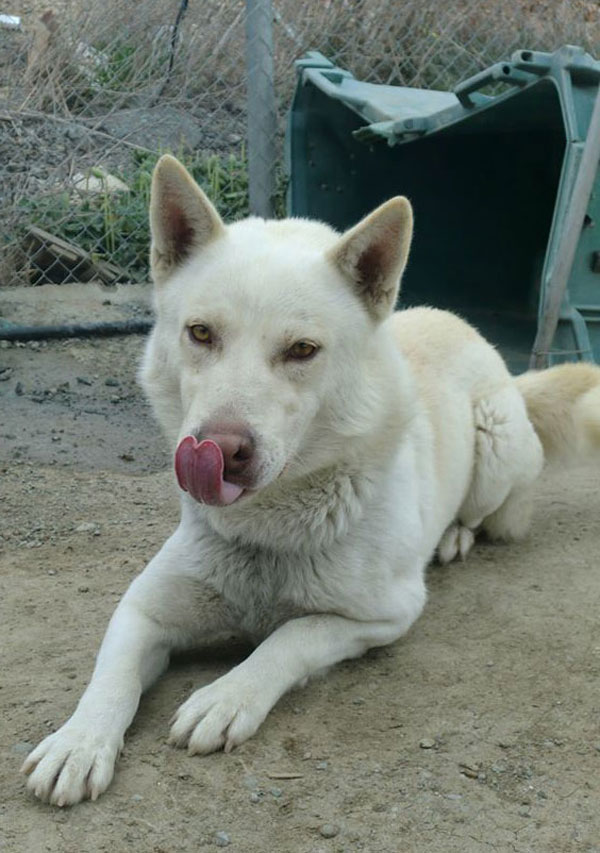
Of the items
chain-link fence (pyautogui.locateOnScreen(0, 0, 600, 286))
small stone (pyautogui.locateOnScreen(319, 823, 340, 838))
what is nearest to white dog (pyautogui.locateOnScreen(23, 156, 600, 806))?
small stone (pyautogui.locateOnScreen(319, 823, 340, 838))

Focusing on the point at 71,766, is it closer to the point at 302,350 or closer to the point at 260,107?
the point at 302,350

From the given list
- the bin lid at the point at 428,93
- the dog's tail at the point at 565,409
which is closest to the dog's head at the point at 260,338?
the dog's tail at the point at 565,409

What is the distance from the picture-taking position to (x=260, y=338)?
250 centimetres

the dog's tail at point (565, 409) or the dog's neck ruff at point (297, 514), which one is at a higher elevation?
the dog's neck ruff at point (297, 514)

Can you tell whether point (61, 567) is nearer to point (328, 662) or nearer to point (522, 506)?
point (328, 662)

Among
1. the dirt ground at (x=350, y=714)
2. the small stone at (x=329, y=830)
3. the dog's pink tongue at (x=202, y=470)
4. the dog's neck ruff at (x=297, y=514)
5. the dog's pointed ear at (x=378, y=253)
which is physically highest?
the dog's pointed ear at (x=378, y=253)

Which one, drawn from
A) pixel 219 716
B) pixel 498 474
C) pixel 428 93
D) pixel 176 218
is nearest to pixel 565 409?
pixel 498 474

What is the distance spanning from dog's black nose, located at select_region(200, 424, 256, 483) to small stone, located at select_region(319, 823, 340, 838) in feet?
2.48

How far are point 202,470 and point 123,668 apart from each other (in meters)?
0.60

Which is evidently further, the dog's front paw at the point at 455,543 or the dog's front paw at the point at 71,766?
the dog's front paw at the point at 455,543

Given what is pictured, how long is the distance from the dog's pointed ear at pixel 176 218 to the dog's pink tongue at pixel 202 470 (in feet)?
2.25

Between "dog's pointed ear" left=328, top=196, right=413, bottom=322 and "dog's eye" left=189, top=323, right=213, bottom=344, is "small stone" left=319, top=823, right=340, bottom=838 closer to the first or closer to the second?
"dog's eye" left=189, top=323, right=213, bottom=344

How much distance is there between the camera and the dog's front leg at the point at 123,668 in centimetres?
222

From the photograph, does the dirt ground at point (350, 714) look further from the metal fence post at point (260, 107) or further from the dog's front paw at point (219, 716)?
the metal fence post at point (260, 107)
